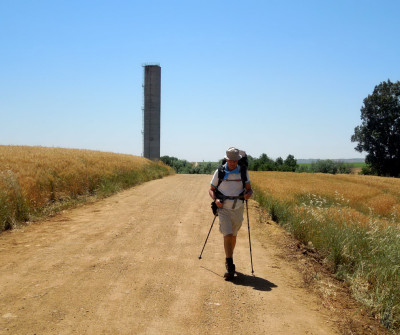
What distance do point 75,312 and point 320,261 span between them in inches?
207

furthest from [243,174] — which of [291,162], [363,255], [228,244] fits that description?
[291,162]

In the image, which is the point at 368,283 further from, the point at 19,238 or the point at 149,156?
the point at 149,156

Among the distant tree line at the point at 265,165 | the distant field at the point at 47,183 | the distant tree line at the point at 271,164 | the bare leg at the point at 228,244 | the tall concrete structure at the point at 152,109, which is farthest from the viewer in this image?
the distant tree line at the point at 271,164

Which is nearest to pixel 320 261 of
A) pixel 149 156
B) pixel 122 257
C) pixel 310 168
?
pixel 122 257

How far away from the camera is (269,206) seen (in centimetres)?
1411

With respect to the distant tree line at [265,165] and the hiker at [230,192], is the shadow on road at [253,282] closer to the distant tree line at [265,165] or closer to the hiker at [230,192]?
the hiker at [230,192]

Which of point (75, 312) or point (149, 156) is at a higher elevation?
point (149, 156)

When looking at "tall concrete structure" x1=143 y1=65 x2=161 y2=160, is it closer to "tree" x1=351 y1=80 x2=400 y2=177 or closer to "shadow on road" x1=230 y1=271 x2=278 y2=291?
"tree" x1=351 y1=80 x2=400 y2=177

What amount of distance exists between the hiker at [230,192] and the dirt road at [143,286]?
2.78ft

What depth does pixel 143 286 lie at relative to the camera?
5879 mm

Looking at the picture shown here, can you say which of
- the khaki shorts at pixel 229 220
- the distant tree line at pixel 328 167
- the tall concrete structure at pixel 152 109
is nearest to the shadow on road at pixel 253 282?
the khaki shorts at pixel 229 220

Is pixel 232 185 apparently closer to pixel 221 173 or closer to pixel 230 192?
pixel 230 192

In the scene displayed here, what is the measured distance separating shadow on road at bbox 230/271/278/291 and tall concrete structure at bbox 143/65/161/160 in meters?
47.6

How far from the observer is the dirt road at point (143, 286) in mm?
4668
